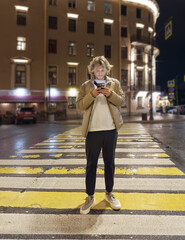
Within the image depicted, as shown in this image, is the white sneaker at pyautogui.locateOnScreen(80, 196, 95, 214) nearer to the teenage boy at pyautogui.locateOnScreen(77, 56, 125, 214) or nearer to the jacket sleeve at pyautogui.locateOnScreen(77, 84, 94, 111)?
the teenage boy at pyautogui.locateOnScreen(77, 56, 125, 214)

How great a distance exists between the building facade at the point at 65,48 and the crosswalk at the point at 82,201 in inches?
917

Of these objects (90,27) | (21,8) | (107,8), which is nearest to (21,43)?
(21,8)

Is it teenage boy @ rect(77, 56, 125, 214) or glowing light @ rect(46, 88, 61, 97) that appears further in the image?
glowing light @ rect(46, 88, 61, 97)

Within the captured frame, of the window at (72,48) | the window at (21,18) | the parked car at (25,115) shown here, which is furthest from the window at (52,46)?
the parked car at (25,115)

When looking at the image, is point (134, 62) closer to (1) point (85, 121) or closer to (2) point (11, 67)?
(2) point (11, 67)

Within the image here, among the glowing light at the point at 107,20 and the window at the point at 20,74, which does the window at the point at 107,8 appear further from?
the window at the point at 20,74

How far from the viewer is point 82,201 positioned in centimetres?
323

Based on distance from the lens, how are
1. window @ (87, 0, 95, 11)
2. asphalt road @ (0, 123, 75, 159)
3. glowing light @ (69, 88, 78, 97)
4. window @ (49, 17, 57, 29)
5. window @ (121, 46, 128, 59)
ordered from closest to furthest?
asphalt road @ (0, 123, 75, 159) → window @ (49, 17, 57, 29) → glowing light @ (69, 88, 78, 97) → window @ (87, 0, 95, 11) → window @ (121, 46, 128, 59)

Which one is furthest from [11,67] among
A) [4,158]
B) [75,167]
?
[75,167]

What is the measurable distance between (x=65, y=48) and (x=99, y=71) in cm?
3045

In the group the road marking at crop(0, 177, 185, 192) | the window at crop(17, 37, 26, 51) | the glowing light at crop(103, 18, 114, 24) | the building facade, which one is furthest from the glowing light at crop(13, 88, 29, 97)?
the road marking at crop(0, 177, 185, 192)

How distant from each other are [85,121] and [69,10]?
33.1 m

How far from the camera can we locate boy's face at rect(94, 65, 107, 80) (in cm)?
297

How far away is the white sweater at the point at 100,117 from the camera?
116 inches
